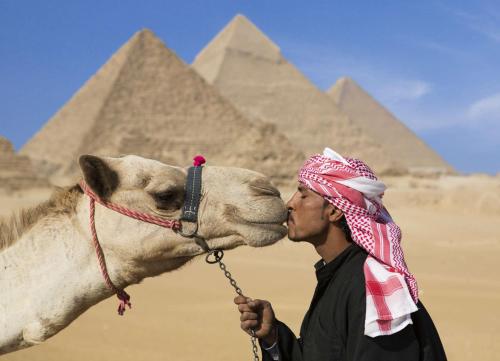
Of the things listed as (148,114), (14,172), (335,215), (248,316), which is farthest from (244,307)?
(148,114)

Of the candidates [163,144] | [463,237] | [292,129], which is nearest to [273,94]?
[292,129]

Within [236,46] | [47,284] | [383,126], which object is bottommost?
[47,284]

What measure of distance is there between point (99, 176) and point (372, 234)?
40.2 inches

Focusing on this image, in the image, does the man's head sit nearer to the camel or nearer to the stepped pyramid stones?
the camel

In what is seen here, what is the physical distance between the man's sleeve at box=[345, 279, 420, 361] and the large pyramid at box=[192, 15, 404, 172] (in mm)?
116618

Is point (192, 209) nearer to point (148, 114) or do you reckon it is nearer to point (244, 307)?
point (244, 307)

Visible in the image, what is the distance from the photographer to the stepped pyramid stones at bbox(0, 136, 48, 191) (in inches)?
1713

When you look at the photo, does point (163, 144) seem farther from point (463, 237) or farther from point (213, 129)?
point (463, 237)

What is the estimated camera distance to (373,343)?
6.77 ft

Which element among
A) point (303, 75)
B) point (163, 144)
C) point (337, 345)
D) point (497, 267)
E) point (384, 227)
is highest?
point (303, 75)

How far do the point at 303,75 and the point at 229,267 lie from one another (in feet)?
427

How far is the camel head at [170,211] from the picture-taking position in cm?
237

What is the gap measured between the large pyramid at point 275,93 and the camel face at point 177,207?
382 ft

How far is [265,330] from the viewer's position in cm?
251
